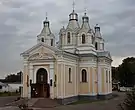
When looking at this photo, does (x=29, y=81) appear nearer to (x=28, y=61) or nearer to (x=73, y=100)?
(x=28, y=61)

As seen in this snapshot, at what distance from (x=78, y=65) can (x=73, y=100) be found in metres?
5.39

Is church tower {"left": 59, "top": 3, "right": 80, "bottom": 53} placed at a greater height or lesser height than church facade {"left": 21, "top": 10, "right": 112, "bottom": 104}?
greater

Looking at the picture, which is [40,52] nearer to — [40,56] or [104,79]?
[40,56]

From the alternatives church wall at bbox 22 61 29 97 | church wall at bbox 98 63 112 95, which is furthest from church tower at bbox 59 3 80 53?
church wall at bbox 22 61 29 97

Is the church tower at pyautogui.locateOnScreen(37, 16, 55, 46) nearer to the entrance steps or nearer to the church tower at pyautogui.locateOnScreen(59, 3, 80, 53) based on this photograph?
the church tower at pyautogui.locateOnScreen(59, 3, 80, 53)

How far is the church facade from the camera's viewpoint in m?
35.0

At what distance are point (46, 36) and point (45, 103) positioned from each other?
1563 cm

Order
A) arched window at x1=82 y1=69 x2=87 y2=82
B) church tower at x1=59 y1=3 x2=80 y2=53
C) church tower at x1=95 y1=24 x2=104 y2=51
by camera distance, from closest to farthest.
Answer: arched window at x1=82 y1=69 x2=87 y2=82 → church tower at x1=59 y1=3 x2=80 y2=53 → church tower at x1=95 y1=24 x2=104 y2=51

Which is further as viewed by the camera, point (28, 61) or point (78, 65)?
point (78, 65)

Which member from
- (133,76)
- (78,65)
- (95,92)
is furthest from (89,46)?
(133,76)

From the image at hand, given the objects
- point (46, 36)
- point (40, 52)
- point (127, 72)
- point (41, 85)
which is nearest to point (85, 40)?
point (46, 36)

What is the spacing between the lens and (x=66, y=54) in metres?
35.8

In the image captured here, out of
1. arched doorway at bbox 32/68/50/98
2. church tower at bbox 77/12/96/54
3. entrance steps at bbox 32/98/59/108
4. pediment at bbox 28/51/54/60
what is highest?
church tower at bbox 77/12/96/54

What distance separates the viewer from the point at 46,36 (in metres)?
45.4
